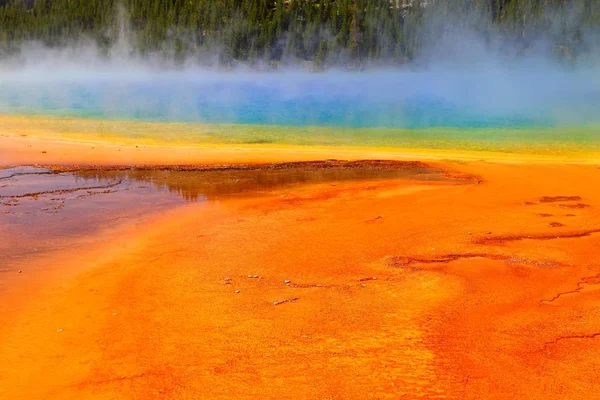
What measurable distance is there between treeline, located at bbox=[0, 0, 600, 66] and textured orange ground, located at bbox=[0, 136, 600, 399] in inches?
2404

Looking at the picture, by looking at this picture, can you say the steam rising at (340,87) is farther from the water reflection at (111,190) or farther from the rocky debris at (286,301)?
the rocky debris at (286,301)

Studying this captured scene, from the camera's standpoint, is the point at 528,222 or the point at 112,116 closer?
the point at 528,222

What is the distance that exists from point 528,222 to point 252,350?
499 cm

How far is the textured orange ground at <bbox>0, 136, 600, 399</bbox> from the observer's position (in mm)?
4410

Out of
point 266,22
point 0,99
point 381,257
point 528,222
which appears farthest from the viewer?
point 266,22

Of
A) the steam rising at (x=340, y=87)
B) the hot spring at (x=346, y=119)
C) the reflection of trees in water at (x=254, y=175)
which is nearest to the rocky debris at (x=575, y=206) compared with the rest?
the reflection of trees in water at (x=254, y=175)

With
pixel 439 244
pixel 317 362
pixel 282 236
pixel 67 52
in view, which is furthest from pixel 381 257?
pixel 67 52

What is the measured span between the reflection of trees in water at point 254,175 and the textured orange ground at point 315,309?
176 centimetres

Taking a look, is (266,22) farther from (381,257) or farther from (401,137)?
(381,257)

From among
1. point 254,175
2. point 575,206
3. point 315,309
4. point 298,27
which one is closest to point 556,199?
point 575,206

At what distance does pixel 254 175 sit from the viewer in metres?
11.9

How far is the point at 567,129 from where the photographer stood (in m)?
21.2

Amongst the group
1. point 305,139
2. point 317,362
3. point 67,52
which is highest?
point 67,52

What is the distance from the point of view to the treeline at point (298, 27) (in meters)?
69.4
